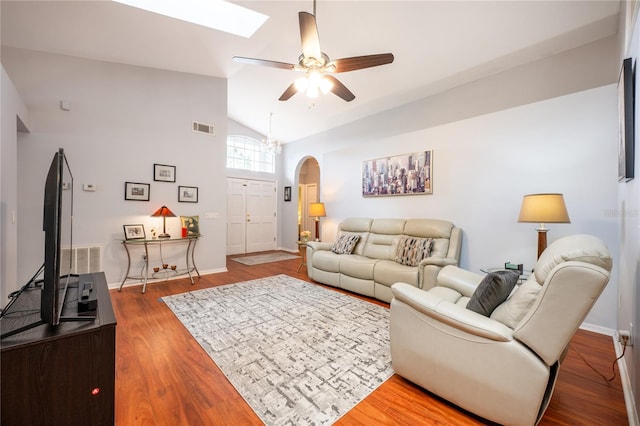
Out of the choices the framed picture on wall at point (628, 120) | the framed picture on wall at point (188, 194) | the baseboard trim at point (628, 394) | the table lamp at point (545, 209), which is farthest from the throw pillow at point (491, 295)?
the framed picture on wall at point (188, 194)

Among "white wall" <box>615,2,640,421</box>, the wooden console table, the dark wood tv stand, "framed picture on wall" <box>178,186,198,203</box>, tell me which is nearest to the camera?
the dark wood tv stand

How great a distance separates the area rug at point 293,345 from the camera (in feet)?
5.28

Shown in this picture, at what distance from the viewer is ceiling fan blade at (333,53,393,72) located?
2.33m

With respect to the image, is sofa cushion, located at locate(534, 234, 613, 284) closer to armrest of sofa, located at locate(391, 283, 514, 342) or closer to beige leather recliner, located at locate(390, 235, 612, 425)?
beige leather recliner, located at locate(390, 235, 612, 425)

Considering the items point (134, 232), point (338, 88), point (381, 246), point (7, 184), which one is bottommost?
point (381, 246)

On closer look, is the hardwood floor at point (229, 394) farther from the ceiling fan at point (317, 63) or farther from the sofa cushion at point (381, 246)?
the ceiling fan at point (317, 63)

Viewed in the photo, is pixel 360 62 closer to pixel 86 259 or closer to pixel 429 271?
pixel 429 271

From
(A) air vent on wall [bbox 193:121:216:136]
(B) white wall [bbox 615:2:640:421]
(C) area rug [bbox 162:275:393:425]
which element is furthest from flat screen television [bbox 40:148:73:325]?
(A) air vent on wall [bbox 193:121:216:136]

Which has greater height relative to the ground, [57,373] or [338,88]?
[338,88]

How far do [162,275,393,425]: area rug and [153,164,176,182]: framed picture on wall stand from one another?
1960 millimetres

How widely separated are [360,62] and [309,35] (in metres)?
0.54

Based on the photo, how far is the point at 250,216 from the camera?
7004 mm

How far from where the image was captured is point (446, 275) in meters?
2.46

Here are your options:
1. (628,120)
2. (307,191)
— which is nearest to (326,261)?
(628,120)
